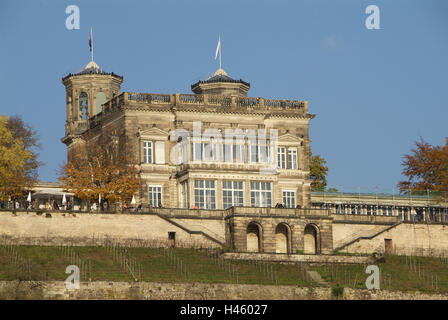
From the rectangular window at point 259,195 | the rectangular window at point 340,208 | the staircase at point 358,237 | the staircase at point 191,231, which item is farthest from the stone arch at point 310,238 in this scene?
the rectangular window at point 340,208

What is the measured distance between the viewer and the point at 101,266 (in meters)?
117

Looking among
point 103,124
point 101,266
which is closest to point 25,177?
point 103,124

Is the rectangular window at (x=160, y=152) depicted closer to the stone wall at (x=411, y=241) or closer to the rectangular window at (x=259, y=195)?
the rectangular window at (x=259, y=195)

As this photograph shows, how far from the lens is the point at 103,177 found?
5162 inches

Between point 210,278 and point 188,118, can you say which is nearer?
point 210,278

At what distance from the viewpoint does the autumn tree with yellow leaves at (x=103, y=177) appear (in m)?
130

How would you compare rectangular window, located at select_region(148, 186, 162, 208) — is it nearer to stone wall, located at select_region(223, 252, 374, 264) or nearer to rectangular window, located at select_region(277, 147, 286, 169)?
rectangular window, located at select_region(277, 147, 286, 169)

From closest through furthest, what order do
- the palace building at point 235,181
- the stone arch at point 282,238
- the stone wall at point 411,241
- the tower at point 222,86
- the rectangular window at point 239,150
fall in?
the palace building at point 235,181 < the stone arch at point 282,238 < the stone wall at point 411,241 < the rectangular window at point 239,150 < the tower at point 222,86

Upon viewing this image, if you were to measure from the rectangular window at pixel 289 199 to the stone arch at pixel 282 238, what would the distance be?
5766mm

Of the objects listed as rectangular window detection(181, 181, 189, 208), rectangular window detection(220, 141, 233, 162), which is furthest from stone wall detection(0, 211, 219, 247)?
rectangular window detection(220, 141, 233, 162)

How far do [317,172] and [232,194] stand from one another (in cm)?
2107

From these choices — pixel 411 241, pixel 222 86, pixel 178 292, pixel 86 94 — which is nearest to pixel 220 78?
pixel 222 86

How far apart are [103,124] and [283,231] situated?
1858 centimetres
